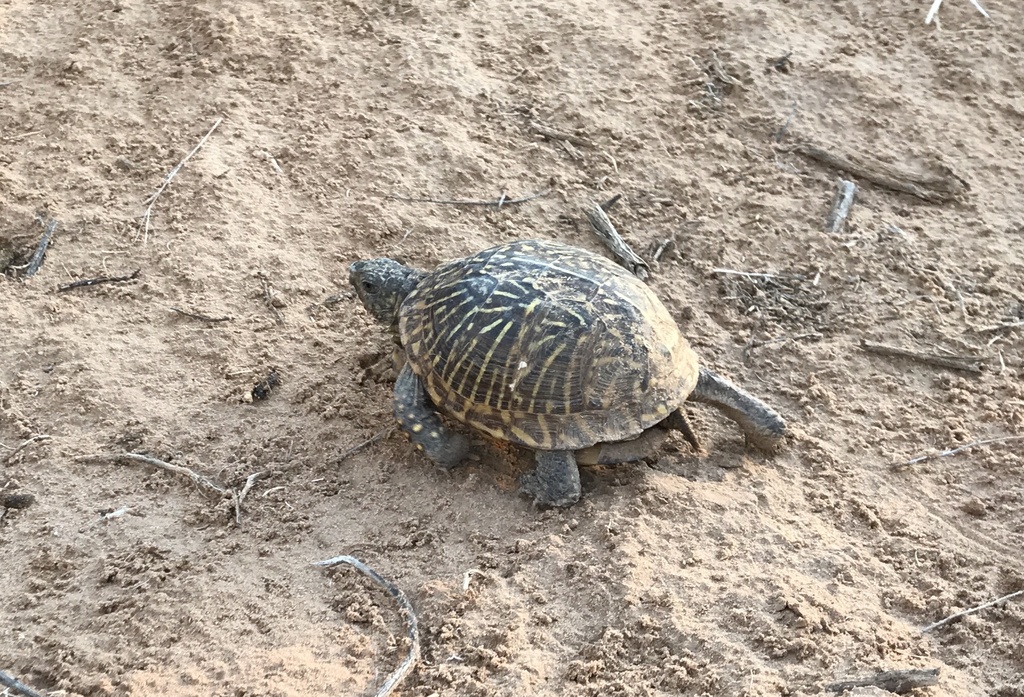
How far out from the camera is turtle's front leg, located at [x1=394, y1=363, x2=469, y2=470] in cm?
362

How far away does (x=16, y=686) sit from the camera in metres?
2.74

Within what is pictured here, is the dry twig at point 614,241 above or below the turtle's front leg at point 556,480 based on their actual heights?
above

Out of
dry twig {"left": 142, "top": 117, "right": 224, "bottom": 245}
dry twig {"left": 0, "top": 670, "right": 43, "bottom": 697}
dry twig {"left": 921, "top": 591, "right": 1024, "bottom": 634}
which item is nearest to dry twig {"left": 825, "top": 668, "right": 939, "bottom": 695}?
dry twig {"left": 921, "top": 591, "right": 1024, "bottom": 634}

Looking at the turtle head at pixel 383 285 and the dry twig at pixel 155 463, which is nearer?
the dry twig at pixel 155 463

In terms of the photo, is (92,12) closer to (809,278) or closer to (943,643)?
(809,278)

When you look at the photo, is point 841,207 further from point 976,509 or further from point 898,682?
point 898,682

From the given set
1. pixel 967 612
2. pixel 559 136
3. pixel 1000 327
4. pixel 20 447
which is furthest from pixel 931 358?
pixel 20 447

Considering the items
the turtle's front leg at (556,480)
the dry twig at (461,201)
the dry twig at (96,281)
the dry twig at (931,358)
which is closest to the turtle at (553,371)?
the turtle's front leg at (556,480)

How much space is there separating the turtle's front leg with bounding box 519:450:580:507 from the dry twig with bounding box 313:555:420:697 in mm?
712

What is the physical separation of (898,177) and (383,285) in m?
3.50

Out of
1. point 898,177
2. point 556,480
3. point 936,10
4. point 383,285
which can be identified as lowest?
point 556,480

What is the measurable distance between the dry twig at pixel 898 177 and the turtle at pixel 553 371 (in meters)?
2.41

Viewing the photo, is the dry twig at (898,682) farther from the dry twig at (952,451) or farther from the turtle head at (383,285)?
the turtle head at (383,285)

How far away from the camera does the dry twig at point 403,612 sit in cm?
283
